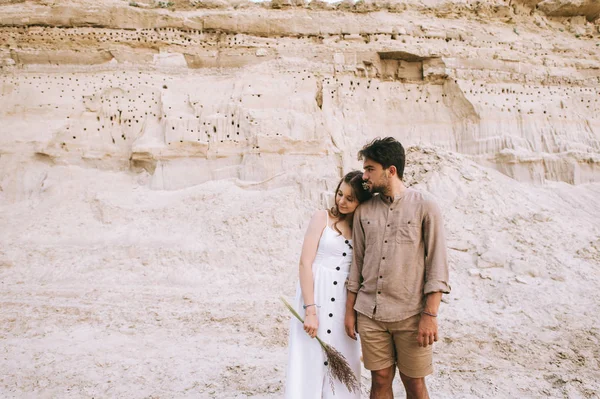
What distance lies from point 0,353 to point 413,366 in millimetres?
4379

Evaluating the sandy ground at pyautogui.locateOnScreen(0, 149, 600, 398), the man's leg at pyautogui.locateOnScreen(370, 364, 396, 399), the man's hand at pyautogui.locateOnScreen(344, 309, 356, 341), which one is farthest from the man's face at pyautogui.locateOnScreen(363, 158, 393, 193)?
the sandy ground at pyautogui.locateOnScreen(0, 149, 600, 398)

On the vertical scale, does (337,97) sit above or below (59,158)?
above

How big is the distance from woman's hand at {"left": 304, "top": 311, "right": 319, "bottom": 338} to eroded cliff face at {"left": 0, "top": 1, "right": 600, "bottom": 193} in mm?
7412

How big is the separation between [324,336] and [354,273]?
0.44 metres

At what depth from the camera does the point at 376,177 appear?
2572 mm

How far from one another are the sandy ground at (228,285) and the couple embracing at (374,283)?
4.17 ft

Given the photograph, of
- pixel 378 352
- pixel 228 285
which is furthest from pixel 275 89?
pixel 378 352

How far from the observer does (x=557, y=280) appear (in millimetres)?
6324

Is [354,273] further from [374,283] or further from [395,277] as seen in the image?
[395,277]

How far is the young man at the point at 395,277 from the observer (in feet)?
8.05

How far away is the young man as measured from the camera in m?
2.46

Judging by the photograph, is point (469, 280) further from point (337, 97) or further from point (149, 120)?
point (149, 120)

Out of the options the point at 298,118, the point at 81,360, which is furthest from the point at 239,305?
the point at 298,118

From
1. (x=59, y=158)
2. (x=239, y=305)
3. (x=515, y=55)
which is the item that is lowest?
(x=239, y=305)
